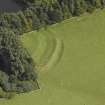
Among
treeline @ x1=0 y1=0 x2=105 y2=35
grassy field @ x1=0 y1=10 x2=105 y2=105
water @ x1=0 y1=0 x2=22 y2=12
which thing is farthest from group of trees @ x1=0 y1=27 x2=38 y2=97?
water @ x1=0 y1=0 x2=22 y2=12

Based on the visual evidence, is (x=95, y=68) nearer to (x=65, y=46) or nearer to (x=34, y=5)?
(x=65, y=46)

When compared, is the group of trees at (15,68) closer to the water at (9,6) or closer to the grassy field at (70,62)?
the grassy field at (70,62)

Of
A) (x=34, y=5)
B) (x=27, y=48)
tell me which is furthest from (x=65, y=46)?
(x=34, y=5)

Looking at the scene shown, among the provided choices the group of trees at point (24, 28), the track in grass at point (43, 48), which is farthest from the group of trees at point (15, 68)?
the track in grass at point (43, 48)

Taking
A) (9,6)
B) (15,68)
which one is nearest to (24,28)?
(9,6)

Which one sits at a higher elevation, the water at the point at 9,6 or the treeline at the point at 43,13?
the water at the point at 9,6
